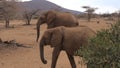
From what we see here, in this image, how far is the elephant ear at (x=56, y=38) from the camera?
11102 mm

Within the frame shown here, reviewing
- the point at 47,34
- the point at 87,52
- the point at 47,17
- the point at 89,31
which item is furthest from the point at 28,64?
the point at 87,52

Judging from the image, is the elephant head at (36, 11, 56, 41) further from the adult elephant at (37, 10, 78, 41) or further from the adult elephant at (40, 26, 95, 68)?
the adult elephant at (40, 26, 95, 68)

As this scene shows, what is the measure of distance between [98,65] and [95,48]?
24 centimetres

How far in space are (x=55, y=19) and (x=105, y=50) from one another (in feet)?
43.1

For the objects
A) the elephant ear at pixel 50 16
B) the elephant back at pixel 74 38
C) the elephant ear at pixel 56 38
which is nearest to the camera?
the elephant back at pixel 74 38

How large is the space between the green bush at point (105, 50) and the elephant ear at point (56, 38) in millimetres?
5497

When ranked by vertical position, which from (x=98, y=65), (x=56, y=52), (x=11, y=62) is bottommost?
(x=11, y=62)

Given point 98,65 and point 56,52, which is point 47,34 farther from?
point 98,65

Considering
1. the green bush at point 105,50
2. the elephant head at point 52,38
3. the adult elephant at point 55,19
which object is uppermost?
the green bush at point 105,50

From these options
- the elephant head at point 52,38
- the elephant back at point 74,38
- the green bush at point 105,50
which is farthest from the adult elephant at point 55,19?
the green bush at point 105,50

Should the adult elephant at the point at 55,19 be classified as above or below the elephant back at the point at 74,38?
below

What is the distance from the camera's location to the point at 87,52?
214 inches

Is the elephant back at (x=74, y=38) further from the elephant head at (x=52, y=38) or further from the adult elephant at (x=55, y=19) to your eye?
Result: the adult elephant at (x=55, y=19)

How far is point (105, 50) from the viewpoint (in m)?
5.28
